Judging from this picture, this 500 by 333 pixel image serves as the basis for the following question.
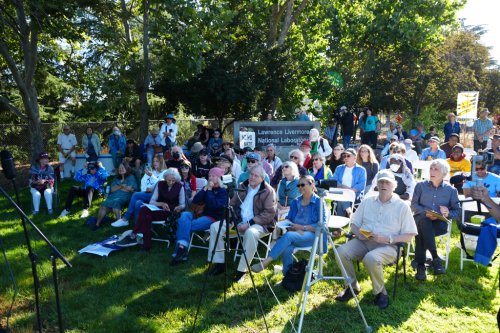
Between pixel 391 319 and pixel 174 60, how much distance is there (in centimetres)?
816

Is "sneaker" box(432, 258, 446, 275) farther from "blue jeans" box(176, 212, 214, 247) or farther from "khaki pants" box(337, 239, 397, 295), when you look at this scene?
"blue jeans" box(176, 212, 214, 247)

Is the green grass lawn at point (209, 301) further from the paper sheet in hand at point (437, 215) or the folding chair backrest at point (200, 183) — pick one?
the folding chair backrest at point (200, 183)

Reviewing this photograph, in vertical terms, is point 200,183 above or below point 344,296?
above

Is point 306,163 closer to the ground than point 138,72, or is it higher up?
closer to the ground

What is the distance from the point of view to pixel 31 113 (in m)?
10.5

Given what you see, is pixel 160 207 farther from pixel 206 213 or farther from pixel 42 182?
pixel 42 182

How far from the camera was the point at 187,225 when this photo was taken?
5.86m

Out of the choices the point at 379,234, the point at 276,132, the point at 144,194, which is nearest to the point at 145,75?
the point at 276,132

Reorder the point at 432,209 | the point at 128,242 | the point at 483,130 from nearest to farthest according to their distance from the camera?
the point at 432,209
the point at 128,242
the point at 483,130

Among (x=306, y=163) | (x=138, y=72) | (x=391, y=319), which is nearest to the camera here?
(x=391, y=319)

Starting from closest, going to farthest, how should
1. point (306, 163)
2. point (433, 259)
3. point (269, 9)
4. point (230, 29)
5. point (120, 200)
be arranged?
point (433, 259) → point (120, 200) → point (306, 163) → point (230, 29) → point (269, 9)

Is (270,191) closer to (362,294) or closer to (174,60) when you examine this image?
(362,294)

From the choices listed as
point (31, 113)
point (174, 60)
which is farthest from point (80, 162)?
point (174, 60)

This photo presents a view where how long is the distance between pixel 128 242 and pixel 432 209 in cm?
435
